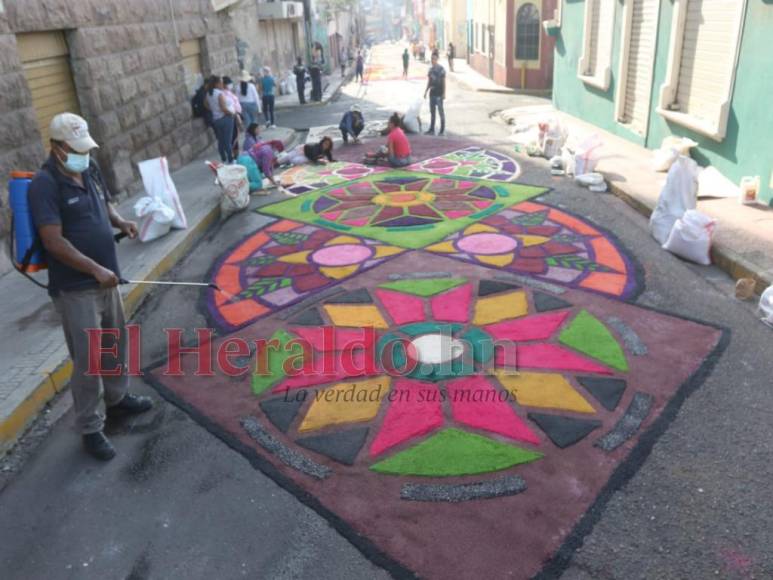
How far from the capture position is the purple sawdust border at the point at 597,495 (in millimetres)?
3156

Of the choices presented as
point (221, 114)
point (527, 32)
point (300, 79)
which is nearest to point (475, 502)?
point (221, 114)

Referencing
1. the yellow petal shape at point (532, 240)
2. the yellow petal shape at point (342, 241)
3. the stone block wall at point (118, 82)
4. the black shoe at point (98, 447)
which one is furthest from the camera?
the yellow petal shape at point (342, 241)

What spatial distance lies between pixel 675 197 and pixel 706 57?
403 centimetres

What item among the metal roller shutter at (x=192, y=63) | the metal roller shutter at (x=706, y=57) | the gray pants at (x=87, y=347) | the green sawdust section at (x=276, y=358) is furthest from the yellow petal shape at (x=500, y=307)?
the metal roller shutter at (x=192, y=63)

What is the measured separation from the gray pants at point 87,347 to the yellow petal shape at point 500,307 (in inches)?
120

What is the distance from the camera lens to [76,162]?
3.74 m

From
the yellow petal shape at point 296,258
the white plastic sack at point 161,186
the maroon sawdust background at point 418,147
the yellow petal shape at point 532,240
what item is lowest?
the maroon sawdust background at point 418,147

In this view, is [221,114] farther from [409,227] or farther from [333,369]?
[333,369]

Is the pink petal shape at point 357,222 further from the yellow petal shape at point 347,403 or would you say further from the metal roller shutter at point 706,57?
the metal roller shutter at point 706,57

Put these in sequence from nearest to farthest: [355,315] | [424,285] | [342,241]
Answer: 1. [355,315]
2. [424,285]
3. [342,241]

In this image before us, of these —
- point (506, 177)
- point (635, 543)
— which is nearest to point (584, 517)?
point (635, 543)

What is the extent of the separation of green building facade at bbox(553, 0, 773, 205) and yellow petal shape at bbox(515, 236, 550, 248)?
312cm

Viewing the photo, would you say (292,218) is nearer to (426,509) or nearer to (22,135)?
(22,135)

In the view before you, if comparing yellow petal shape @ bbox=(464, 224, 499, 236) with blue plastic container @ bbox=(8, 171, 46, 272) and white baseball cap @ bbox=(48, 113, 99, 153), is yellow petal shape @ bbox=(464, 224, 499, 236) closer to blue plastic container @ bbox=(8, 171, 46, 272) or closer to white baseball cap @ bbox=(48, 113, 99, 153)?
white baseball cap @ bbox=(48, 113, 99, 153)
